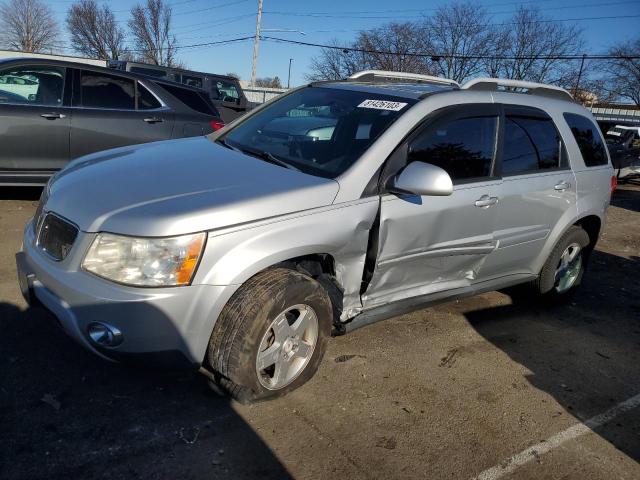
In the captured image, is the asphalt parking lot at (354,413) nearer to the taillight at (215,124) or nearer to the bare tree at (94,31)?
the taillight at (215,124)

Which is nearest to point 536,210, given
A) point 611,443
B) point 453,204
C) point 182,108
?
point 453,204

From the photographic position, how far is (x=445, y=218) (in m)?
3.36

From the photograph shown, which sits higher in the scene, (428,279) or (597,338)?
(428,279)

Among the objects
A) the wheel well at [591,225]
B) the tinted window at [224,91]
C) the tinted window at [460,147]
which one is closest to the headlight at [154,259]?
the tinted window at [460,147]

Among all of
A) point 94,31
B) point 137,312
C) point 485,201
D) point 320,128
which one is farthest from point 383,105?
point 94,31

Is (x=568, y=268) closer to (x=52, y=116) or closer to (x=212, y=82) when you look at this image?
(x=52, y=116)

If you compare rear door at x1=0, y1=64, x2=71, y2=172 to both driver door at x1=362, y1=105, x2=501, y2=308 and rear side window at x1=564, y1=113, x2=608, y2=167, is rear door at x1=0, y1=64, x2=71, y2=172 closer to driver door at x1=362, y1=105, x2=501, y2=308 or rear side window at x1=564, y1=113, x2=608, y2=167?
driver door at x1=362, y1=105, x2=501, y2=308

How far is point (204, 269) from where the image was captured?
2.45 meters

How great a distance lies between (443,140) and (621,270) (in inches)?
166

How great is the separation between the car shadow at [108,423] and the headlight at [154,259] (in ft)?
1.55

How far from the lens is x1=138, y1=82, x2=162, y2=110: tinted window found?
6418 mm

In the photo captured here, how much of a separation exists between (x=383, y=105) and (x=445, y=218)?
83cm

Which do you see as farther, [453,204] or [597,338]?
[597,338]

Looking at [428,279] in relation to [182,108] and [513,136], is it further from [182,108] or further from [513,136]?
[182,108]
